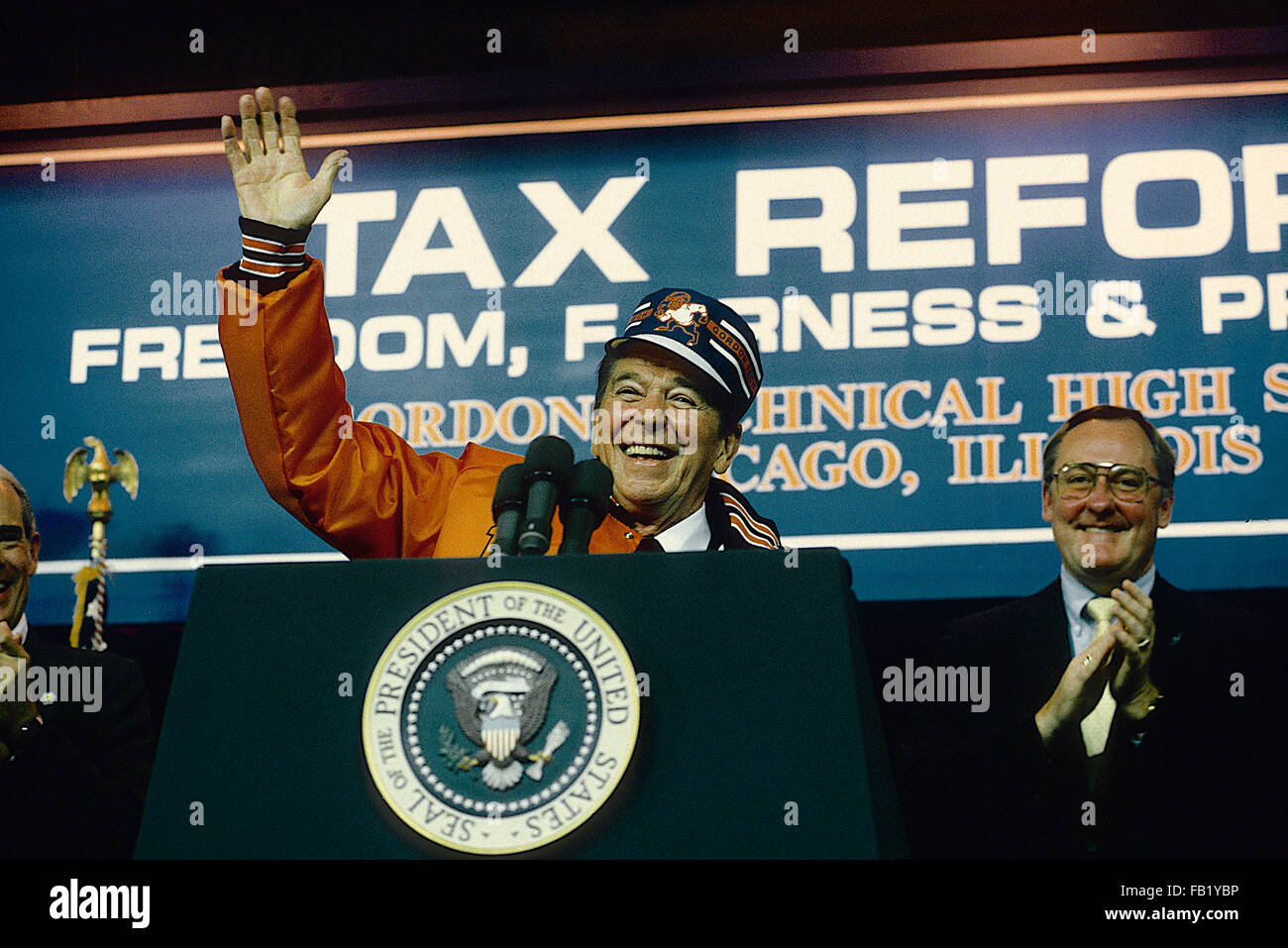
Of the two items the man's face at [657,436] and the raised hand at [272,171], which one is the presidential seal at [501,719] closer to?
the raised hand at [272,171]

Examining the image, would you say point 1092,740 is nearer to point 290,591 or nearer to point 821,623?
point 821,623

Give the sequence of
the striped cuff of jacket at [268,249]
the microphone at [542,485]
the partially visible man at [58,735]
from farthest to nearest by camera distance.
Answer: the partially visible man at [58,735] → the striped cuff of jacket at [268,249] → the microphone at [542,485]

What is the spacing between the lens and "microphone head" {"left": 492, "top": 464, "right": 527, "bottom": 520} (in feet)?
5.42

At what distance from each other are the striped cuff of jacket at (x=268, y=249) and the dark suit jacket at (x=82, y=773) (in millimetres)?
973

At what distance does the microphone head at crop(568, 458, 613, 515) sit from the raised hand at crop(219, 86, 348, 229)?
0.58m

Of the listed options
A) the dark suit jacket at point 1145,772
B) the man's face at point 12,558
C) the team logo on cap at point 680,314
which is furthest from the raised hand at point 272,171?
the dark suit jacket at point 1145,772

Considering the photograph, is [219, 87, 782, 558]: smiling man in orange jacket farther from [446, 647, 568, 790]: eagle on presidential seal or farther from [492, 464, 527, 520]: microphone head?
[446, 647, 568, 790]: eagle on presidential seal

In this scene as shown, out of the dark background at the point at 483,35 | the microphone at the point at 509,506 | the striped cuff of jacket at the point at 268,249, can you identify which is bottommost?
the microphone at the point at 509,506

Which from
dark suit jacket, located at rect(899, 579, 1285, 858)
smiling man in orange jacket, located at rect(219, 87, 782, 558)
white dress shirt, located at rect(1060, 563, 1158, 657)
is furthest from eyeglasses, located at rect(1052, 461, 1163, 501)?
smiling man in orange jacket, located at rect(219, 87, 782, 558)

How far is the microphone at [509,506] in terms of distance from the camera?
162cm

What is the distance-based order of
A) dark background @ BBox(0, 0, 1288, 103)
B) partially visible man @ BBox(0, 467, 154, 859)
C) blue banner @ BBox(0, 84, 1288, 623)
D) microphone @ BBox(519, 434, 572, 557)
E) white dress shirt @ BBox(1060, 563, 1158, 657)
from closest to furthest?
1. microphone @ BBox(519, 434, 572, 557)
2. partially visible man @ BBox(0, 467, 154, 859)
3. white dress shirt @ BBox(1060, 563, 1158, 657)
4. blue banner @ BBox(0, 84, 1288, 623)
5. dark background @ BBox(0, 0, 1288, 103)

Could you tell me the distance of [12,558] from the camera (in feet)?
9.94

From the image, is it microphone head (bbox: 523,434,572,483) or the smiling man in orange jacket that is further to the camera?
the smiling man in orange jacket

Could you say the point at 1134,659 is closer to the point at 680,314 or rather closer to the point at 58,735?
the point at 680,314
